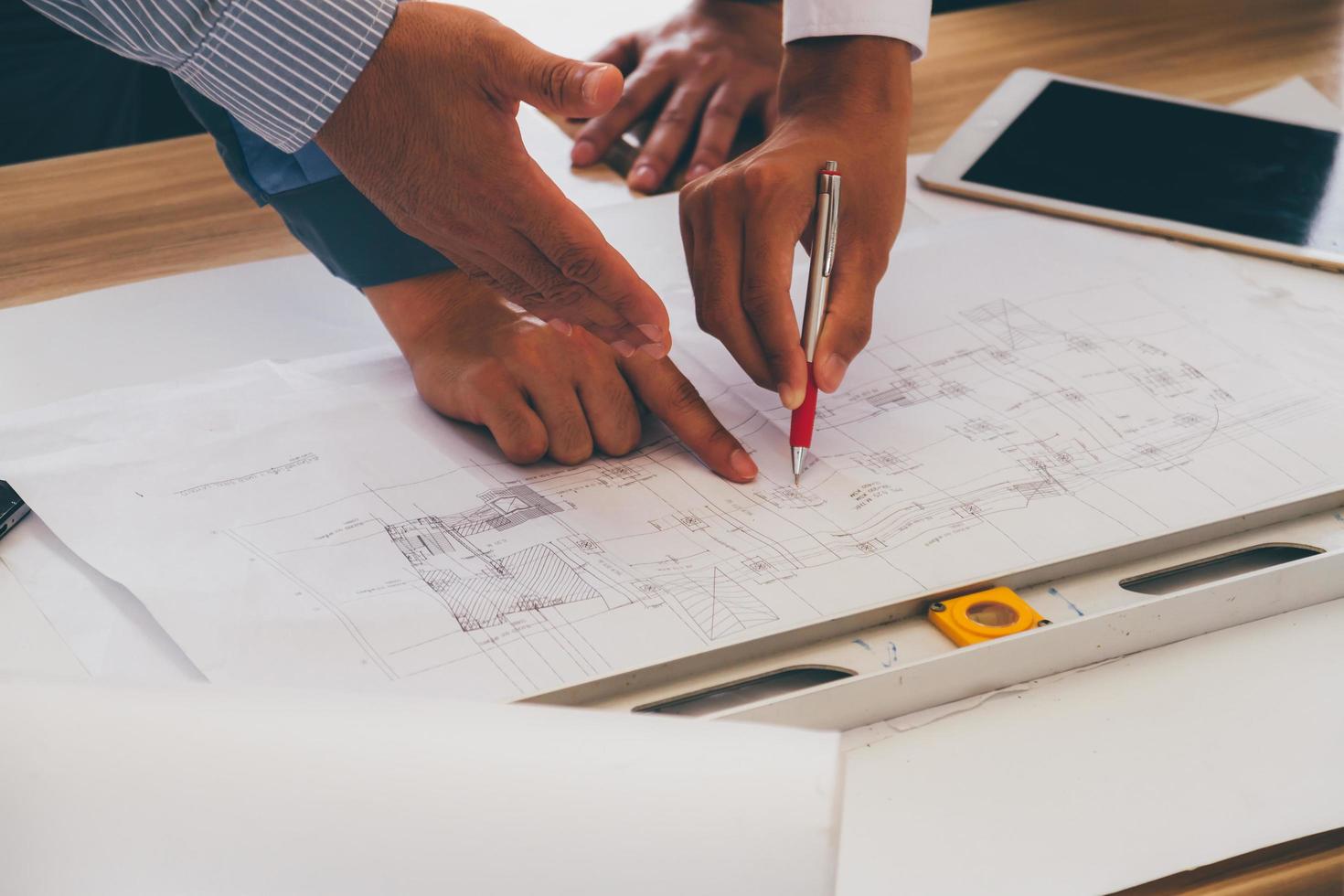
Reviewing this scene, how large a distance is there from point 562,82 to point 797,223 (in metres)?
0.22

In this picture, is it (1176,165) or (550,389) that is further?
(1176,165)

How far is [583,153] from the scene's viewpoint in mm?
1078

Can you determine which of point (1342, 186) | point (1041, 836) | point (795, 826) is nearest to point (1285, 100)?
point (1342, 186)

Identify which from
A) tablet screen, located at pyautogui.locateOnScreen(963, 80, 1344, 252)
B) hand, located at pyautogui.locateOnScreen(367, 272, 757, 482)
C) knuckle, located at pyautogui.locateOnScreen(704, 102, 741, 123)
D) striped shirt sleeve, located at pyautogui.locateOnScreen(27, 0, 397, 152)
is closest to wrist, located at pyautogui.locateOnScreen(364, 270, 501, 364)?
hand, located at pyautogui.locateOnScreen(367, 272, 757, 482)

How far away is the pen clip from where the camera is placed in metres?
0.71

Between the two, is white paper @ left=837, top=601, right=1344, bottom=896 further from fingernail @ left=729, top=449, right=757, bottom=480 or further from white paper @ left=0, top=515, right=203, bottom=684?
white paper @ left=0, top=515, right=203, bottom=684

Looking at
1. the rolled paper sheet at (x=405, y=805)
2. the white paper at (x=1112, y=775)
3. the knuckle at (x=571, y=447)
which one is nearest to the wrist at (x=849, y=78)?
the knuckle at (x=571, y=447)

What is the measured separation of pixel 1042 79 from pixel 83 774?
111cm

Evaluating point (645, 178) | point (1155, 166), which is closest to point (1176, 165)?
point (1155, 166)

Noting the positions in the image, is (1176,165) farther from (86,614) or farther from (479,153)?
(86,614)

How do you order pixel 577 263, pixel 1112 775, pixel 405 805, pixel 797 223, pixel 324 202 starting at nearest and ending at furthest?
pixel 405 805 → pixel 1112 775 → pixel 577 263 → pixel 797 223 → pixel 324 202

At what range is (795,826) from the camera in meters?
0.36

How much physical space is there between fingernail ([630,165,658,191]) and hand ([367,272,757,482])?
0.30 m

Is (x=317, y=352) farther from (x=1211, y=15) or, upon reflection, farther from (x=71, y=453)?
(x=1211, y=15)
